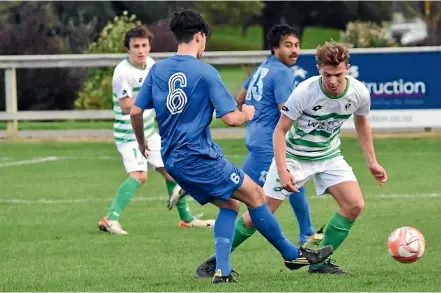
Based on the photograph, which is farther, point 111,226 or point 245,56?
point 245,56

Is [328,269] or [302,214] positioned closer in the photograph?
[328,269]

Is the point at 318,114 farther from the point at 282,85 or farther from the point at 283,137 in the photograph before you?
the point at 282,85

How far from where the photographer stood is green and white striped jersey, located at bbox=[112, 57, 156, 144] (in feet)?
37.0

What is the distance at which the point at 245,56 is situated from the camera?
21.3 metres

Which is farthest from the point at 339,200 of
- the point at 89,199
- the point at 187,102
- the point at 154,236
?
the point at 89,199

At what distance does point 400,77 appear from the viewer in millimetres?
19656

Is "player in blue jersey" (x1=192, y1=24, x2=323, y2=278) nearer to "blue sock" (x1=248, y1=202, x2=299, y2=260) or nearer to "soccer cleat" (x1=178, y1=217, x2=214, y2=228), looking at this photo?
"soccer cleat" (x1=178, y1=217, x2=214, y2=228)

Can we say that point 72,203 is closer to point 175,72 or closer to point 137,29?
point 137,29

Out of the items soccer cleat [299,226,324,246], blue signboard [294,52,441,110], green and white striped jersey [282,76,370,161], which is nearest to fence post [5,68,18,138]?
blue signboard [294,52,441,110]

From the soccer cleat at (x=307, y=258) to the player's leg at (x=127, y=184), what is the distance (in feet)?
11.4

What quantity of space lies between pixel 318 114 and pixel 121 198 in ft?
12.3

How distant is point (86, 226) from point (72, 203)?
6.30 ft

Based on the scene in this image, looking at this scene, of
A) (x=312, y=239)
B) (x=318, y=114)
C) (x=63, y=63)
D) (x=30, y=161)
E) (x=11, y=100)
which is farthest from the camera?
(x=63, y=63)

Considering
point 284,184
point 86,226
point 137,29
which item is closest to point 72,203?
point 86,226
